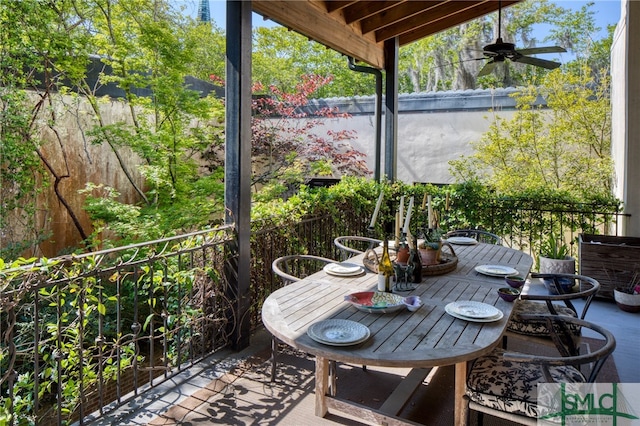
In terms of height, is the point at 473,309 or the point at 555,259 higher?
the point at 473,309

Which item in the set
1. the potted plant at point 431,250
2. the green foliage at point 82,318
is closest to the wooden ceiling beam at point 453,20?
the potted plant at point 431,250

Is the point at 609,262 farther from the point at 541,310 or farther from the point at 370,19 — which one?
the point at 370,19

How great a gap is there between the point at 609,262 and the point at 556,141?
2714 mm

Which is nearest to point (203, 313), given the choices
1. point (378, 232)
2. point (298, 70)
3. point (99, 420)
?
point (99, 420)

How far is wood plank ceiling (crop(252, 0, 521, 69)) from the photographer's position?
150 inches

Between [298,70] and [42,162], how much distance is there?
7699mm

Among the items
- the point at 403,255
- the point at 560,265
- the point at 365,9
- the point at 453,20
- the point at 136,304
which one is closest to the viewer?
the point at 136,304

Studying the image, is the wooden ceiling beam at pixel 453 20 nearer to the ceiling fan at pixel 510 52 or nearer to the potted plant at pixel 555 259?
the ceiling fan at pixel 510 52

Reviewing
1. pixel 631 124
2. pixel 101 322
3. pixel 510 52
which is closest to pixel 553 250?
pixel 631 124

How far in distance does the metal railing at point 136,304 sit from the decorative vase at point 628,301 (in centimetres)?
100

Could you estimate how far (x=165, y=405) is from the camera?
7.70 ft

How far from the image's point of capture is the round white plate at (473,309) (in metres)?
1.88

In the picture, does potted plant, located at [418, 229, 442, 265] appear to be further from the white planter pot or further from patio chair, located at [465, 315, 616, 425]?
the white planter pot

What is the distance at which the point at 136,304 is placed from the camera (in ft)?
7.84
